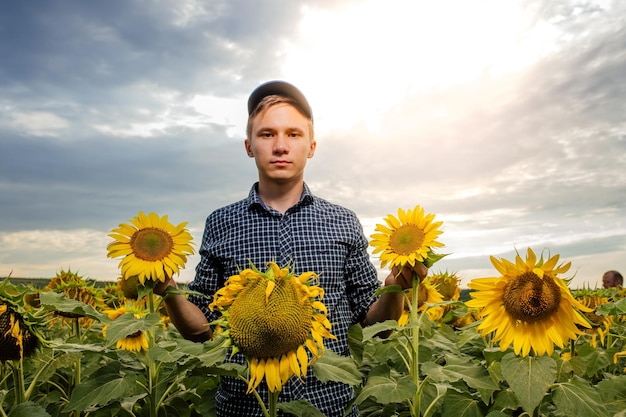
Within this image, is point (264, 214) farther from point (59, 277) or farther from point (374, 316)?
point (59, 277)

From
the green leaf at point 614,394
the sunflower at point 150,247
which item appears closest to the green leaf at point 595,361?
the green leaf at point 614,394

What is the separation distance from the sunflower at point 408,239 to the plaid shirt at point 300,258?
22 cm

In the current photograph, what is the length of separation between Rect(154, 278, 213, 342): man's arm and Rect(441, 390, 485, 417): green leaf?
1445 millimetres

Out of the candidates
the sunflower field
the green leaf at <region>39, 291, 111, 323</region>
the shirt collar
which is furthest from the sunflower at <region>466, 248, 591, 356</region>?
the green leaf at <region>39, 291, 111, 323</region>

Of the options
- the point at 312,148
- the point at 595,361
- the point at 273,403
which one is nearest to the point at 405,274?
the point at 312,148

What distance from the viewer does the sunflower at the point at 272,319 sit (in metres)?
2.35

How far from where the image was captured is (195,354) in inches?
105

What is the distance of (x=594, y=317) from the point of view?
18.4 feet

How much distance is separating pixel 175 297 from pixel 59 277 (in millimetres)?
3280

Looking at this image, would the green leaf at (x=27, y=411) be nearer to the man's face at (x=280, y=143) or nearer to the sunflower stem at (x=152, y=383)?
the sunflower stem at (x=152, y=383)

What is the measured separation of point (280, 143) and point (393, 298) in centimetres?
121

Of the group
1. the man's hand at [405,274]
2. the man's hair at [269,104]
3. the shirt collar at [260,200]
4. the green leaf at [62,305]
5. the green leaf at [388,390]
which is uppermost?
the man's hair at [269,104]

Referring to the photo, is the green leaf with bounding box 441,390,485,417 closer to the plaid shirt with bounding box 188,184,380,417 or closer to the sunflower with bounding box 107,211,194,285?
the plaid shirt with bounding box 188,184,380,417

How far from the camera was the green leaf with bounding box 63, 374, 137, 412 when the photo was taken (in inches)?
120
